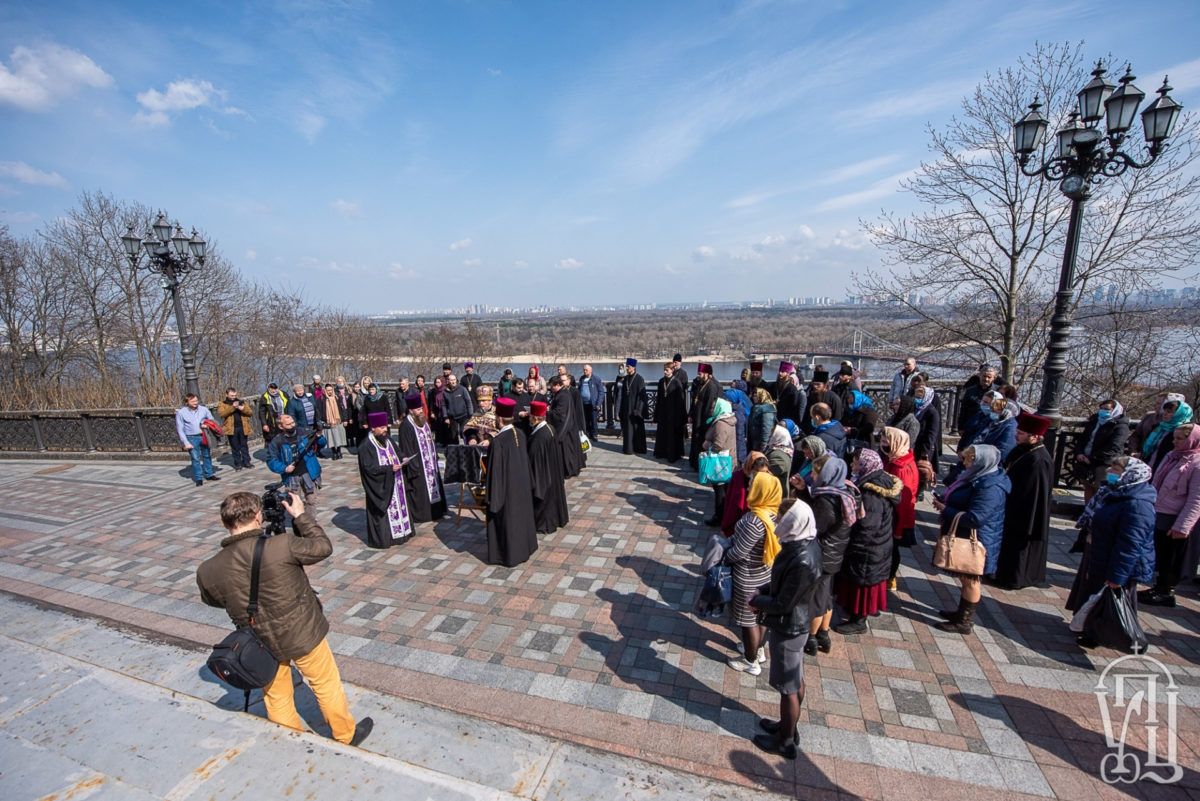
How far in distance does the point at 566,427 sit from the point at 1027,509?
613 cm

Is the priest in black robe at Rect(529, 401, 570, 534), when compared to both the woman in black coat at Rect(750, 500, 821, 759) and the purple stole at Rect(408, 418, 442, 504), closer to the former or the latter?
the purple stole at Rect(408, 418, 442, 504)

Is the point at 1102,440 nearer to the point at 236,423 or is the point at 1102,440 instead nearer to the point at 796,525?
the point at 796,525

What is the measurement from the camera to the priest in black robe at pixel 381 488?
671cm

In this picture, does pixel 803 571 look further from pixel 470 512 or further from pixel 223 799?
pixel 470 512

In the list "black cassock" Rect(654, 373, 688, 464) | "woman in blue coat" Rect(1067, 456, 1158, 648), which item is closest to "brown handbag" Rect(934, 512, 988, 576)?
"woman in blue coat" Rect(1067, 456, 1158, 648)

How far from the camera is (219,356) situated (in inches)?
932

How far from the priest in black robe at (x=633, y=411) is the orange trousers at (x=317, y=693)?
7.91m

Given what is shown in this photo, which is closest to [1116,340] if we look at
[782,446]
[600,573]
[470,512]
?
[782,446]

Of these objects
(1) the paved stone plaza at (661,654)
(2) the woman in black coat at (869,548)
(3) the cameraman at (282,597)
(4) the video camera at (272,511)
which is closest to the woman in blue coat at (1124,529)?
(1) the paved stone plaza at (661,654)

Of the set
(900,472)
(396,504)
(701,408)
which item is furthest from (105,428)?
(900,472)

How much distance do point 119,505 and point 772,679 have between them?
11218 mm

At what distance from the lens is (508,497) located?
612cm

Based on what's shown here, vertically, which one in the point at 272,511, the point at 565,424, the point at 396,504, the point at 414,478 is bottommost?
the point at 396,504

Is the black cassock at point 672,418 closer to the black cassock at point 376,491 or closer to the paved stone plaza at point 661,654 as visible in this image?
the paved stone plaza at point 661,654
